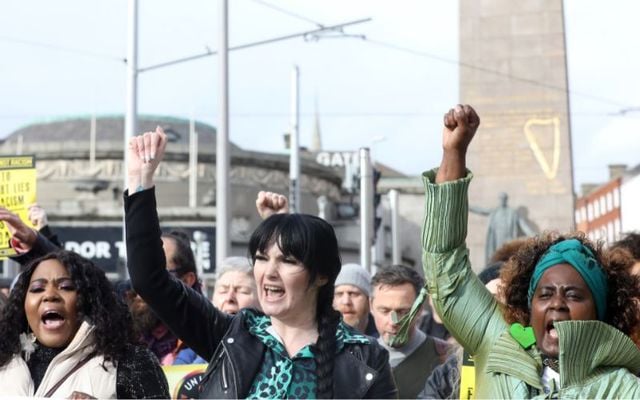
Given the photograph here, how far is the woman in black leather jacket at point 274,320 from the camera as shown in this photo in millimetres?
4496

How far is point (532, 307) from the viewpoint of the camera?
4367mm

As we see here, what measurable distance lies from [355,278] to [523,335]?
3775mm

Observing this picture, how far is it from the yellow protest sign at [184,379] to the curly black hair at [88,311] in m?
1.05

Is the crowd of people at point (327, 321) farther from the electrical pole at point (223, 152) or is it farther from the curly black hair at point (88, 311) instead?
the electrical pole at point (223, 152)

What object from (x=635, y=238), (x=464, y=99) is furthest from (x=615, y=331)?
(x=464, y=99)

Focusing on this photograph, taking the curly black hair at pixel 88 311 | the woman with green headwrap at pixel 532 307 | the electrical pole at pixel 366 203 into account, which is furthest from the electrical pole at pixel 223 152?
the woman with green headwrap at pixel 532 307

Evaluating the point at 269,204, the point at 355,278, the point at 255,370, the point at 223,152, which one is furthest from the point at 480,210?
the point at 255,370

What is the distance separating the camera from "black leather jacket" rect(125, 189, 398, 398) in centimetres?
448

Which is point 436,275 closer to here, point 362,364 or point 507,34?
point 362,364

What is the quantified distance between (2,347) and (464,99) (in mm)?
24905

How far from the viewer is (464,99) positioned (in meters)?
29.6

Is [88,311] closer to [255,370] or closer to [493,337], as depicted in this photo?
[255,370]

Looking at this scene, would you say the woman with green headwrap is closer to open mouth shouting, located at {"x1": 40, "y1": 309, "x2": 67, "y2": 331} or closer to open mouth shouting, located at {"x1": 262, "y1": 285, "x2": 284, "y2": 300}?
open mouth shouting, located at {"x1": 262, "y1": 285, "x2": 284, "y2": 300}

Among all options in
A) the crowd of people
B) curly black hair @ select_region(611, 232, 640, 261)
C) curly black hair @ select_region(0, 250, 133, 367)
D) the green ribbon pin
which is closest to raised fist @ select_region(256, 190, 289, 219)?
the crowd of people
